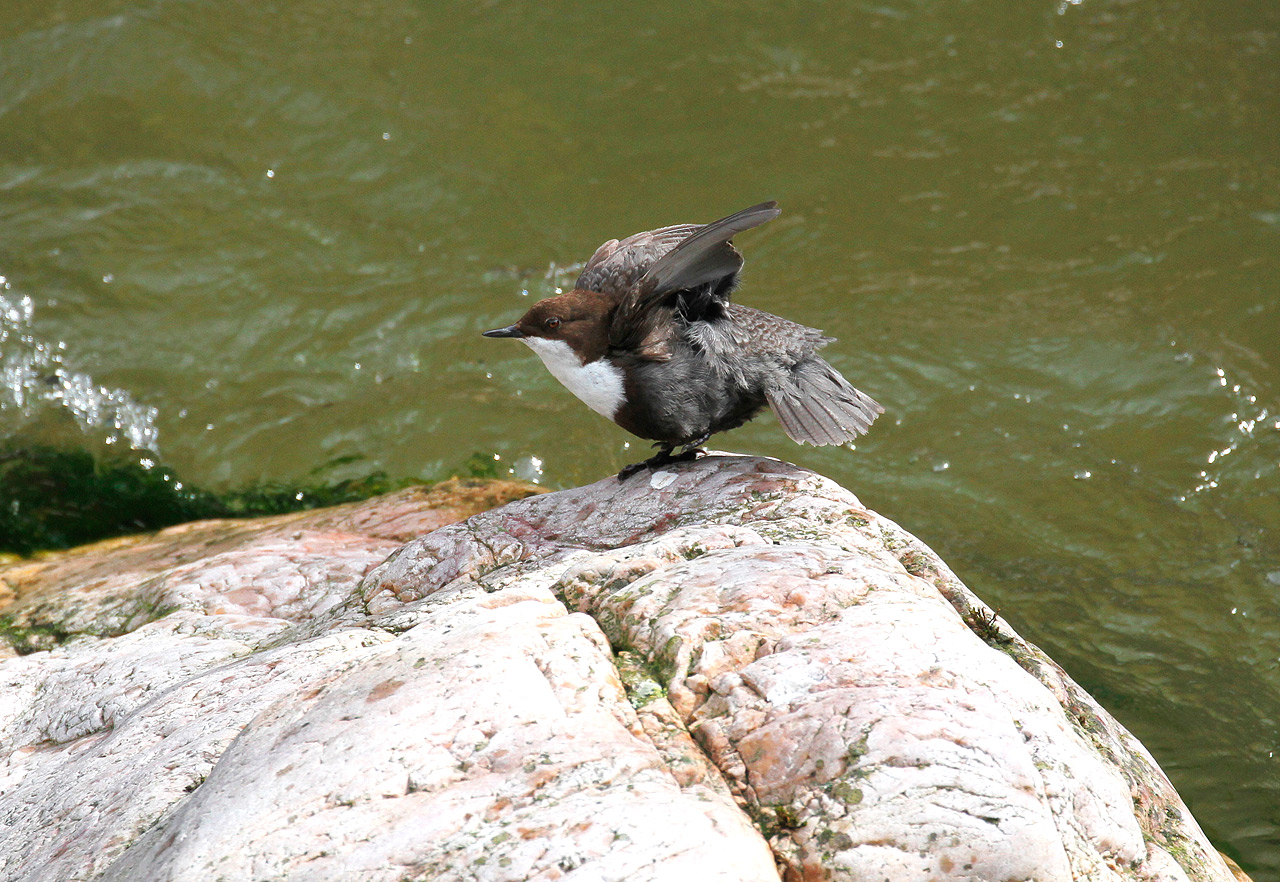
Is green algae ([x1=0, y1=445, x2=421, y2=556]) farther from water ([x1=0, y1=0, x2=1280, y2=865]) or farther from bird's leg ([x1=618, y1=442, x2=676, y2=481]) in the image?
bird's leg ([x1=618, y1=442, x2=676, y2=481])

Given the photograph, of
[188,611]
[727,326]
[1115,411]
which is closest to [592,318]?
[727,326]

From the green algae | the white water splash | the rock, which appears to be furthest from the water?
the rock

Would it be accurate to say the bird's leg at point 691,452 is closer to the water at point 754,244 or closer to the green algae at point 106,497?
the water at point 754,244

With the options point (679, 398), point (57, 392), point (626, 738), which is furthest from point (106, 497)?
point (626, 738)

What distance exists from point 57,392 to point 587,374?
4.55m

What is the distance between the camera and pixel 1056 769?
2.31m

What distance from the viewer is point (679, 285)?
3.66 m

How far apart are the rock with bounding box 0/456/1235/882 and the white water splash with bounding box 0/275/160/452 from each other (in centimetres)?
339

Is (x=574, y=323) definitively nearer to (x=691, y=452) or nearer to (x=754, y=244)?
(x=691, y=452)

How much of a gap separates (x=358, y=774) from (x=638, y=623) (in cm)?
79

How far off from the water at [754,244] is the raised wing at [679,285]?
2.40 meters

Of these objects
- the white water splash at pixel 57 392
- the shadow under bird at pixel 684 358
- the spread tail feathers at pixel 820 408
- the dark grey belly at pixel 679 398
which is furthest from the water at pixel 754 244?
the dark grey belly at pixel 679 398

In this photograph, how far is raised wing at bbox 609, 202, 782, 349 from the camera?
138 inches

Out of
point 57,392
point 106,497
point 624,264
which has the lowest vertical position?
point 106,497
